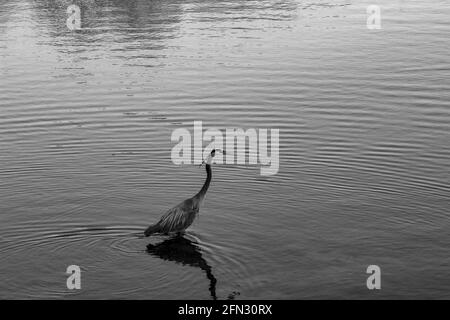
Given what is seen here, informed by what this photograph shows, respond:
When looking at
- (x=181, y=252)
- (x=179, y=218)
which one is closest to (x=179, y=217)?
(x=179, y=218)

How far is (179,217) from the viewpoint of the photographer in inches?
789

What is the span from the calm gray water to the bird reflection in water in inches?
2.1

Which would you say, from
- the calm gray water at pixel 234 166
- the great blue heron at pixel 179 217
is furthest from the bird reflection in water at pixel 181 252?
the great blue heron at pixel 179 217

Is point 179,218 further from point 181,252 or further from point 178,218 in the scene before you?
point 181,252

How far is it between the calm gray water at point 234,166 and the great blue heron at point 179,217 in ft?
1.09

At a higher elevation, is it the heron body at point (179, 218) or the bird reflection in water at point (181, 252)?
the heron body at point (179, 218)

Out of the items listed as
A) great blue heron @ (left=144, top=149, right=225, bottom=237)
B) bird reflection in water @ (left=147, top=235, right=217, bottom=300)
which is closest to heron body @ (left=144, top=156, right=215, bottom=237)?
great blue heron @ (left=144, top=149, right=225, bottom=237)

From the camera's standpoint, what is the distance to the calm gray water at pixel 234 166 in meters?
18.1

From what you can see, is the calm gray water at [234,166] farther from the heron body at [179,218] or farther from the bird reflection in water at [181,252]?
the heron body at [179,218]

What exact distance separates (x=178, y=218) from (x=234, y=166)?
5.57 metres

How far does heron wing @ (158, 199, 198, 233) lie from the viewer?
785 inches

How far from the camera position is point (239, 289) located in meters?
17.3

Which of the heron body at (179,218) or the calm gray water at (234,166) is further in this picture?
the heron body at (179,218)

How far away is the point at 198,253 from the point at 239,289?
2.22 m
